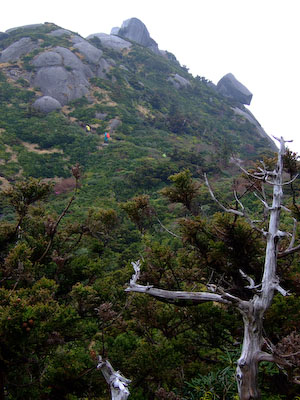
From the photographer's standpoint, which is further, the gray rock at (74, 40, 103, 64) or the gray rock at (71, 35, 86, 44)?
the gray rock at (71, 35, 86, 44)

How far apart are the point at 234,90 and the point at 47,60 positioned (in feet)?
169

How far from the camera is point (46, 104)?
40.3m

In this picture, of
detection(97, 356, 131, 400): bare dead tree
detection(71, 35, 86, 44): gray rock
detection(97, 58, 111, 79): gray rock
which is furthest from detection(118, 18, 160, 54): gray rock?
detection(97, 356, 131, 400): bare dead tree

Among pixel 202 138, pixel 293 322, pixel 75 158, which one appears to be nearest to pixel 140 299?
pixel 293 322

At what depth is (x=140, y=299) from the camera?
22.6 feet

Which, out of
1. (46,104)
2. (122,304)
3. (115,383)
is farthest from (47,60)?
(115,383)

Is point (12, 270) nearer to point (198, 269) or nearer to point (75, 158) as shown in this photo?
point (198, 269)

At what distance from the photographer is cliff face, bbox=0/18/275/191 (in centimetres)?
3278

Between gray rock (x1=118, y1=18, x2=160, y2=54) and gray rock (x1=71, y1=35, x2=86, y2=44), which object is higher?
gray rock (x1=118, y1=18, x2=160, y2=54)

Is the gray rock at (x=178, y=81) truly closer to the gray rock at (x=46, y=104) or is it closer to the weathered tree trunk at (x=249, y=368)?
the gray rock at (x=46, y=104)

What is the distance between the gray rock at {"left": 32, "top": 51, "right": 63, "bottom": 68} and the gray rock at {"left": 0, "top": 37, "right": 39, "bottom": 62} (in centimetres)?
424

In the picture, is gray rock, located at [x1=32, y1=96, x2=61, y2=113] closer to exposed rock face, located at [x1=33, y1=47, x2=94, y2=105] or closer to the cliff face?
the cliff face

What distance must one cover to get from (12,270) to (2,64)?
4929 centimetres

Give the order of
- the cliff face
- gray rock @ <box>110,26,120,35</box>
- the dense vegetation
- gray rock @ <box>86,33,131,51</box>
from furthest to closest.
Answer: gray rock @ <box>110,26,120,35</box>, gray rock @ <box>86,33,131,51</box>, the cliff face, the dense vegetation
